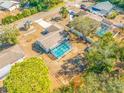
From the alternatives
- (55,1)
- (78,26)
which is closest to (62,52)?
(78,26)

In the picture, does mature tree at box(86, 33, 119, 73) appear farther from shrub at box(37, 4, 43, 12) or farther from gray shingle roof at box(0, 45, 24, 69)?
shrub at box(37, 4, 43, 12)

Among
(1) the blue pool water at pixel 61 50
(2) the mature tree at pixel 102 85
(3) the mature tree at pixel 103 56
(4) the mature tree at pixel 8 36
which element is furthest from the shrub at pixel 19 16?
(2) the mature tree at pixel 102 85

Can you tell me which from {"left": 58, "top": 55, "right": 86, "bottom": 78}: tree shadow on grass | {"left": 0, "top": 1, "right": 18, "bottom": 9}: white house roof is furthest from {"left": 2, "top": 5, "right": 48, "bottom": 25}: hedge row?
{"left": 58, "top": 55, "right": 86, "bottom": 78}: tree shadow on grass

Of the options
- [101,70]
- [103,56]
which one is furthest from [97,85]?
[103,56]

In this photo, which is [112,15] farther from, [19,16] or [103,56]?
[19,16]

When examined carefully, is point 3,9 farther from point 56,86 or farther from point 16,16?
point 56,86
